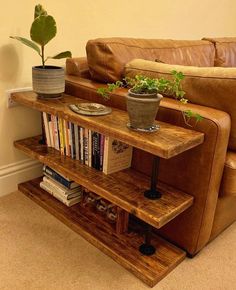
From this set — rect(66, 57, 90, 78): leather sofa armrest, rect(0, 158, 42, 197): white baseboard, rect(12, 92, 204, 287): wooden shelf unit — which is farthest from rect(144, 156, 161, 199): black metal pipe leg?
rect(0, 158, 42, 197): white baseboard

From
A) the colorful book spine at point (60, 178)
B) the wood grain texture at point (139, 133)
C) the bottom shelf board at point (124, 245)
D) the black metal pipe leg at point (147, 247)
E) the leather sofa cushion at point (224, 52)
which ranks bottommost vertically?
the bottom shelf board at point (124, 245)

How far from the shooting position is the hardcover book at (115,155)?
4.87ft

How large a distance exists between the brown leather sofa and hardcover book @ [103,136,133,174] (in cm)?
4

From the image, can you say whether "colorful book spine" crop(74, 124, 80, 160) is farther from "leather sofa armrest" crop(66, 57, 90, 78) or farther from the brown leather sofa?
"leather sofa armrest" crop(66, 57, 90, 78)

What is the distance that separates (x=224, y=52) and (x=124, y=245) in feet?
6.05

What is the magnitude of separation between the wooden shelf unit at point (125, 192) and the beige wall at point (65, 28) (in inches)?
6.8

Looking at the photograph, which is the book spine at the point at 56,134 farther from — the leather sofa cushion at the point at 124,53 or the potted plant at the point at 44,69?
the leather sofa cushion at the point at 124,53

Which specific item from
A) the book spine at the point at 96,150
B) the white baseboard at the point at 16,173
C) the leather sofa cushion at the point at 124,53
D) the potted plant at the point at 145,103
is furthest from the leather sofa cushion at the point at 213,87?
the white baseboard at the point at 16,173

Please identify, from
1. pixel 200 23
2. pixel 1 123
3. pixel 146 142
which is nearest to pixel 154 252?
pixel 146 142

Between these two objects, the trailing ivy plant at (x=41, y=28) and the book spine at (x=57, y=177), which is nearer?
the trailing ivy plant at (x=41, y=28)

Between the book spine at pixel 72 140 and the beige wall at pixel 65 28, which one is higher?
the beige wall at pixel 65 28

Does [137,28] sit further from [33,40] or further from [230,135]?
[230,135]

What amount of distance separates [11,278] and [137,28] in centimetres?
196

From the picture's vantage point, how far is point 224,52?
2.59 meters
